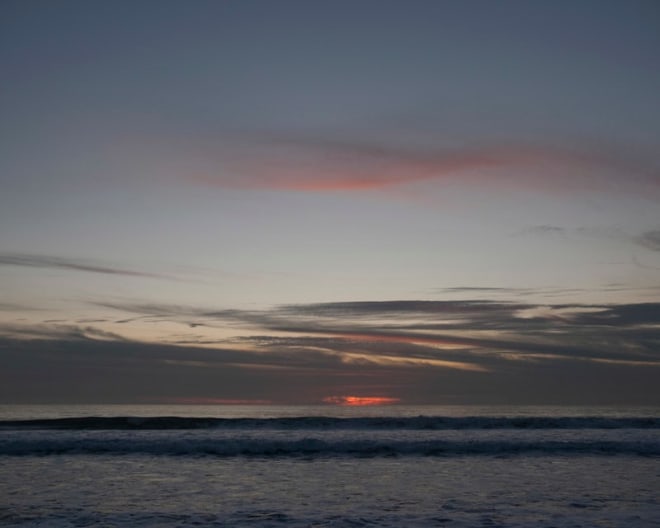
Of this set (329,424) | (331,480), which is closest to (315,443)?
(331,480)

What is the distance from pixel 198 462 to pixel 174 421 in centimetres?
1694

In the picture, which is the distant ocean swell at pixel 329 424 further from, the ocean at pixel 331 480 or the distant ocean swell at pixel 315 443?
the ocean at pixel 331 480

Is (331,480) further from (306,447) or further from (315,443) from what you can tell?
(315,443)

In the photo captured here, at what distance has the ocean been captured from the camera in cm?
1154

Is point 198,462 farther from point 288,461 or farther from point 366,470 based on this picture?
point 366,470

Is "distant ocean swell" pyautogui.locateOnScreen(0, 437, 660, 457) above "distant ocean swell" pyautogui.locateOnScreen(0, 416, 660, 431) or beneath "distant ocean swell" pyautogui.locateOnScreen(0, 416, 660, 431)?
above

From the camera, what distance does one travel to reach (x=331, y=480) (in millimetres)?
16094

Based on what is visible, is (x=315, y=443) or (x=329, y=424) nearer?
(x=315, y=443)

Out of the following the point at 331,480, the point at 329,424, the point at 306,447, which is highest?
the point at 331,480

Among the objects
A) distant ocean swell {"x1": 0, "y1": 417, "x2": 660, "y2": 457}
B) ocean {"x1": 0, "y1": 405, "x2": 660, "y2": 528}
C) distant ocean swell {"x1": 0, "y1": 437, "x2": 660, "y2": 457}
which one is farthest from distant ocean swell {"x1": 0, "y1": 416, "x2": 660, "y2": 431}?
distant ocean swell {"x1": 0, "y1": 437, "x2": 660, "y2": 457}

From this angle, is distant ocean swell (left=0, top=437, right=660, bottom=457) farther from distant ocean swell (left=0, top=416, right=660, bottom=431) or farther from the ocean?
distant ocean swell (left=0, top=416, right=660, bottom=431)

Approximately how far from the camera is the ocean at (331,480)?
454 inches

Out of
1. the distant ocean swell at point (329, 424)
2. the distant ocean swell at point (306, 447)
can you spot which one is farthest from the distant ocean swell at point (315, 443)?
the distant ocean swell at point (329, 424)

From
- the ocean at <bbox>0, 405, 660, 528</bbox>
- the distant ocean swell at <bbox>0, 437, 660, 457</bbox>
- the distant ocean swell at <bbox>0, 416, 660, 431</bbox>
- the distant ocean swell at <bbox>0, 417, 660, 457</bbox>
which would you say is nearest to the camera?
the ocean at <bbox>0, 405, 660, 528</bbox>
